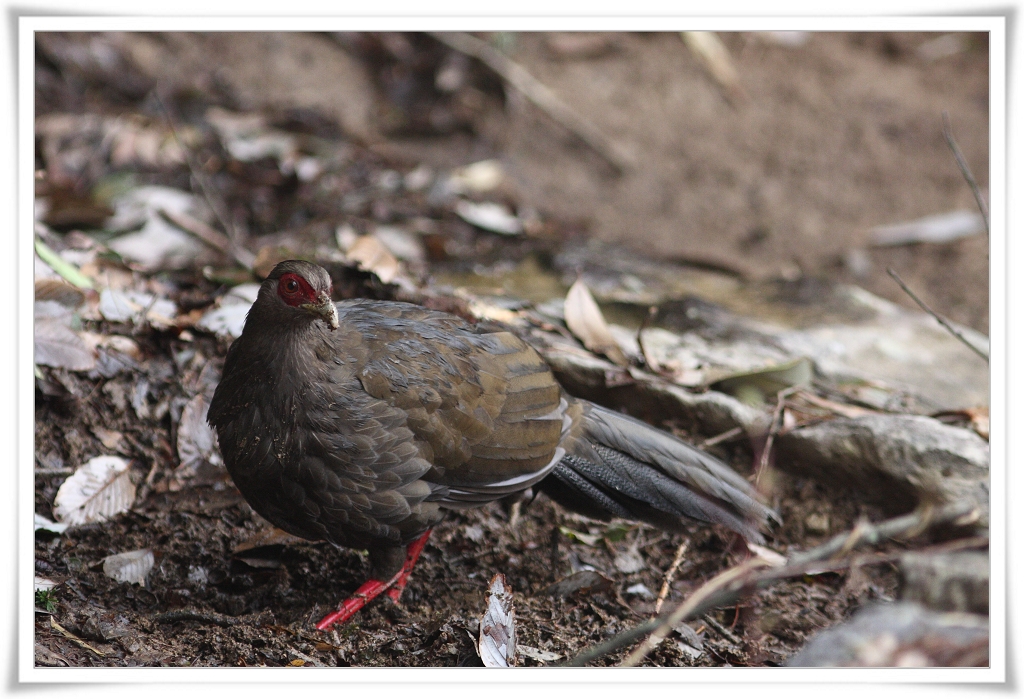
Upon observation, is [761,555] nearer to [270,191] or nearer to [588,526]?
[588,526]

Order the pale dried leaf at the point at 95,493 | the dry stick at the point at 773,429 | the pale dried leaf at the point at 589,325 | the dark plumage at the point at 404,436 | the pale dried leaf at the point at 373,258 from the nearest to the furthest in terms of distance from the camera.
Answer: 1. the dark plumage at the point at 404,436
2. the pale dried leaf at the point at 95,493
3. the dry stick at the point at 773,429
4. the pale dried leaf at the point at 589,325
5. the pale dried leaf at the point at 373,258

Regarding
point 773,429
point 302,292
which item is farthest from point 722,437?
point 302,292

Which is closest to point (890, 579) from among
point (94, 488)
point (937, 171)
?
point (94, 488)

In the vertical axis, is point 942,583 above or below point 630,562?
above

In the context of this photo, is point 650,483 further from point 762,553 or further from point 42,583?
point 42,583

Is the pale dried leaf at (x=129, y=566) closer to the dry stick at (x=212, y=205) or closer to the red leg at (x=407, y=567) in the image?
the red leg at (x=407, y=567)

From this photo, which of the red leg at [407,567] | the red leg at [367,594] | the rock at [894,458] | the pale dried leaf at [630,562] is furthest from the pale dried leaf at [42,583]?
the rock at [894,458]
